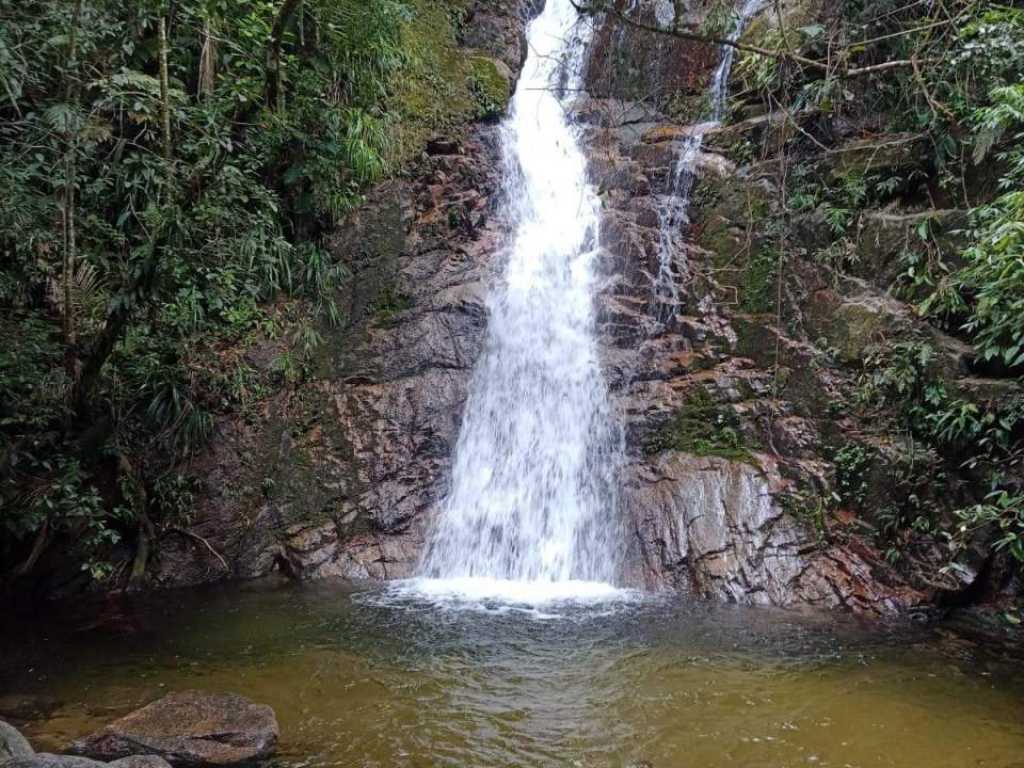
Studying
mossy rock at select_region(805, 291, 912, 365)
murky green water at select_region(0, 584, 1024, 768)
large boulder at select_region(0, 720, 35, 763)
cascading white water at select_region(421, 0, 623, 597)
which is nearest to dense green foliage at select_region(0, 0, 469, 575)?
murky green water at select_region(0, 584, 1024, 768)

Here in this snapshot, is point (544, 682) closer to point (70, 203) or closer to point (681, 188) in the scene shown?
point (70, 203)

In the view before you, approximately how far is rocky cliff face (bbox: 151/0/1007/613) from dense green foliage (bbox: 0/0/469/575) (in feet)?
2.28

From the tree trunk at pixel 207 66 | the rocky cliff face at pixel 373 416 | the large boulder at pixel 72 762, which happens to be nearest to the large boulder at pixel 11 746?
the large boulder at pixel 72 762

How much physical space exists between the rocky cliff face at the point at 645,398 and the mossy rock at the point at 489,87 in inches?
44.6

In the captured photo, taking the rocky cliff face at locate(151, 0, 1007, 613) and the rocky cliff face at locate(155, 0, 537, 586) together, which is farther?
the rocky cliff face at locate(155, 0, 537, 586)

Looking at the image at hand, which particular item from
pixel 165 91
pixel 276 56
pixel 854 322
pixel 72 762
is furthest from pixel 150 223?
pixel 854 322

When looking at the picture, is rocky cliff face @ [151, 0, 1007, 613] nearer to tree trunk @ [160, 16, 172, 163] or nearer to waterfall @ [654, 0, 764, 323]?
waterfall @ [654, 0, 764, 323]

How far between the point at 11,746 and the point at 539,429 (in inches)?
259

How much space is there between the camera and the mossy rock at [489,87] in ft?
38.5

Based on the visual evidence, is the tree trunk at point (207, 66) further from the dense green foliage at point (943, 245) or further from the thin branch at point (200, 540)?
the dense green foliage at point (943, 245)

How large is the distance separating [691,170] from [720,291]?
243cm

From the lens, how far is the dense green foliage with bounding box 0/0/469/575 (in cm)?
555

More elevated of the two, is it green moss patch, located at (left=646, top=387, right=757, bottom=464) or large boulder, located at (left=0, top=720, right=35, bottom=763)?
green moss patch, located at (left=646, top=387, right=757, bottom=464)

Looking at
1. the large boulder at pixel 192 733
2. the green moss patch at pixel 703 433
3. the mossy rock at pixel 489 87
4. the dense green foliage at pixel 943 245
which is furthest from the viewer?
the mossy rock at pixel 489 87
